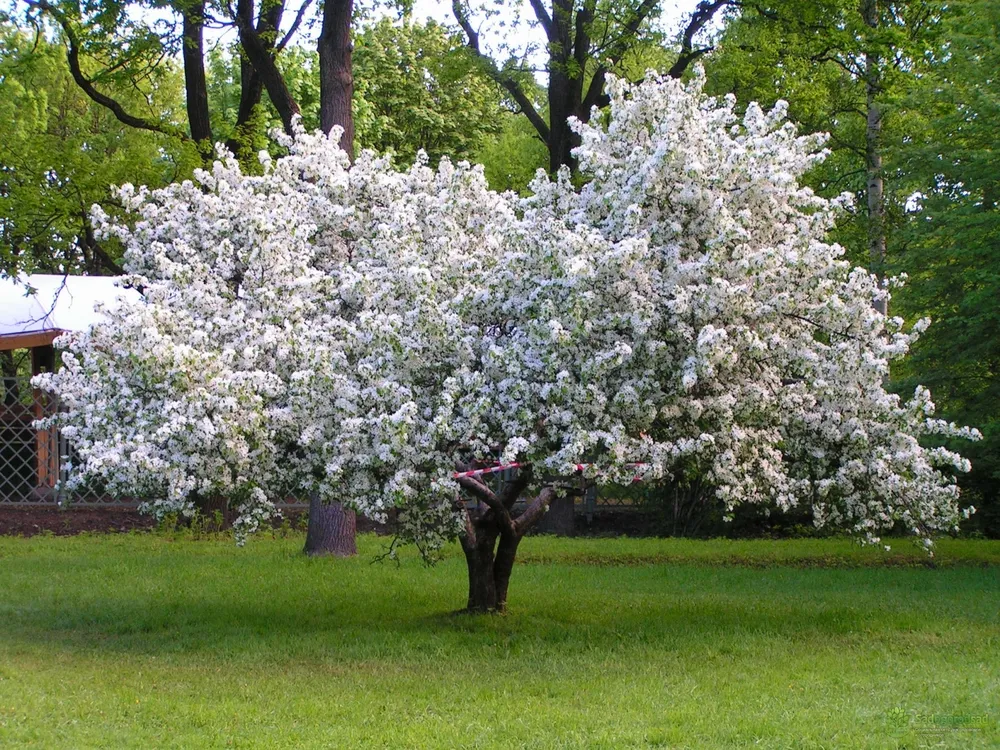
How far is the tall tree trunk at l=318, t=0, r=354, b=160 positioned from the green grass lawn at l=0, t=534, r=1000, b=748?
582 cm

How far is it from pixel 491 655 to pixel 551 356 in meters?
A: 2.60

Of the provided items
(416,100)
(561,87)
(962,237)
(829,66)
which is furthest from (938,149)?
→ (416,100)

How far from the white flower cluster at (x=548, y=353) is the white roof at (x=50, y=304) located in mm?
11185

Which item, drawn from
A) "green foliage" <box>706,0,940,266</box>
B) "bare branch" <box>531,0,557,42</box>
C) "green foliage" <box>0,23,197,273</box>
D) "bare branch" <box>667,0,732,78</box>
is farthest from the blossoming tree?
"bare branch" <box>531,0,557,42</box>

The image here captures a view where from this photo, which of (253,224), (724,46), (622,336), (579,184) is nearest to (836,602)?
(622,336)

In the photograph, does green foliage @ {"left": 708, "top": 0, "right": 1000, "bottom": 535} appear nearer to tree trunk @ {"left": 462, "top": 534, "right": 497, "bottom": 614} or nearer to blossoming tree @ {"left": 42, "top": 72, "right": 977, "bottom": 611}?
blossoming tree @ {"left": 42, "top": 72, "right": 977, "bottom": 611}

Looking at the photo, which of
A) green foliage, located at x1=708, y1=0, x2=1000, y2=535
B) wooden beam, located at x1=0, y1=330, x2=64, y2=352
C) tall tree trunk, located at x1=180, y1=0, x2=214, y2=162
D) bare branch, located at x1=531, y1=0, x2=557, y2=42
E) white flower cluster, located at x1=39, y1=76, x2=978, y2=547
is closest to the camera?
white flower cluster, located at x1=39, y1=76, x2=978, y2=547

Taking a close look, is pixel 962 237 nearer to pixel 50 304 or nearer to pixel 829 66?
Result: pixel 829 66

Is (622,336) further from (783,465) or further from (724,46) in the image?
(724,46)

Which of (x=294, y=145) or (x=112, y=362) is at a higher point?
(x=294, y=145)

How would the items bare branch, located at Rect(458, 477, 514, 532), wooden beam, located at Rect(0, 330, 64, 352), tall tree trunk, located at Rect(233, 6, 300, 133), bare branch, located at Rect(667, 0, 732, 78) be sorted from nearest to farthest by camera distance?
1. bare branch, located at Rect(458, 477, 514, 532)
2. tall tree trunk, located at Rect(233, 6, 300, 133)
3. bare branch, located at Rect(667, 0, 732, 78)
4. wooden beam, located at Rect(0, 330, 64, 352)

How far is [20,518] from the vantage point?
19516 millimetres

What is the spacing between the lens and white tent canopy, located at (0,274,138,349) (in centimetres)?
2075

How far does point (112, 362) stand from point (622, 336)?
4041mm
